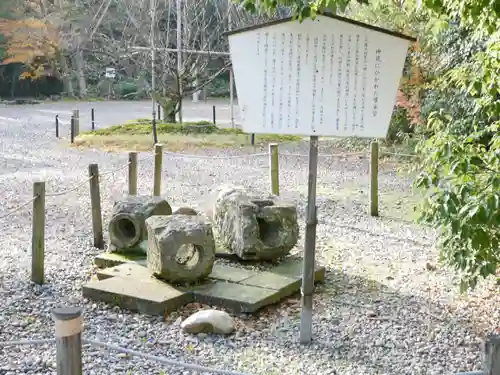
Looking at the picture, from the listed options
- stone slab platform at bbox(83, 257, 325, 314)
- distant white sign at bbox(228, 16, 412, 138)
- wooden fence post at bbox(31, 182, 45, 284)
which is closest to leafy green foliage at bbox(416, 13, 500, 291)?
distant white sign at bbox(228, 16, 412, 138)

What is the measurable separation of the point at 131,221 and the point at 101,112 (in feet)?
53.5

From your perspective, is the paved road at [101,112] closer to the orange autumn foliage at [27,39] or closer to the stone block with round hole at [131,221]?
the orange autumn foliage at [27,39]

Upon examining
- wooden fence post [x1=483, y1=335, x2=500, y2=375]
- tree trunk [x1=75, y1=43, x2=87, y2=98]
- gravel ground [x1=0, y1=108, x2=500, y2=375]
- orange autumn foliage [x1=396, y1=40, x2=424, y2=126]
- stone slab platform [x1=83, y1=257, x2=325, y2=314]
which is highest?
tree trunk [x1=75, y1=43, x2=87, y2=98]

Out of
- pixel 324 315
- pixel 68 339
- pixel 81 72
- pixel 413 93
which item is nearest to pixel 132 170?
pixel 324 315

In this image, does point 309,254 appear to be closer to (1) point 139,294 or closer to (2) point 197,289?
(2) point 197,289

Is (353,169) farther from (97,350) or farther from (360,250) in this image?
(97,350)

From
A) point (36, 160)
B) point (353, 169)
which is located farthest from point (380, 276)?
point (36, 160)

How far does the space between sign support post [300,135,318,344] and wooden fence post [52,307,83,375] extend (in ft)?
5.91

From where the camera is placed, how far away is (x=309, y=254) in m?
3.71

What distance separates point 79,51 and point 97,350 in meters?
22.0

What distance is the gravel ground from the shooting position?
3486 millimetres

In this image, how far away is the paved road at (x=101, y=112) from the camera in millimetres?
18078

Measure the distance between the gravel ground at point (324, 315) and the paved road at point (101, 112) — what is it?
1009cm

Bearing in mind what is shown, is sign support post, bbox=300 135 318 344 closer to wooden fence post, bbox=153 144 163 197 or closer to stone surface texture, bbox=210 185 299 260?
stone surface texture, bbox=210 185 299 260
